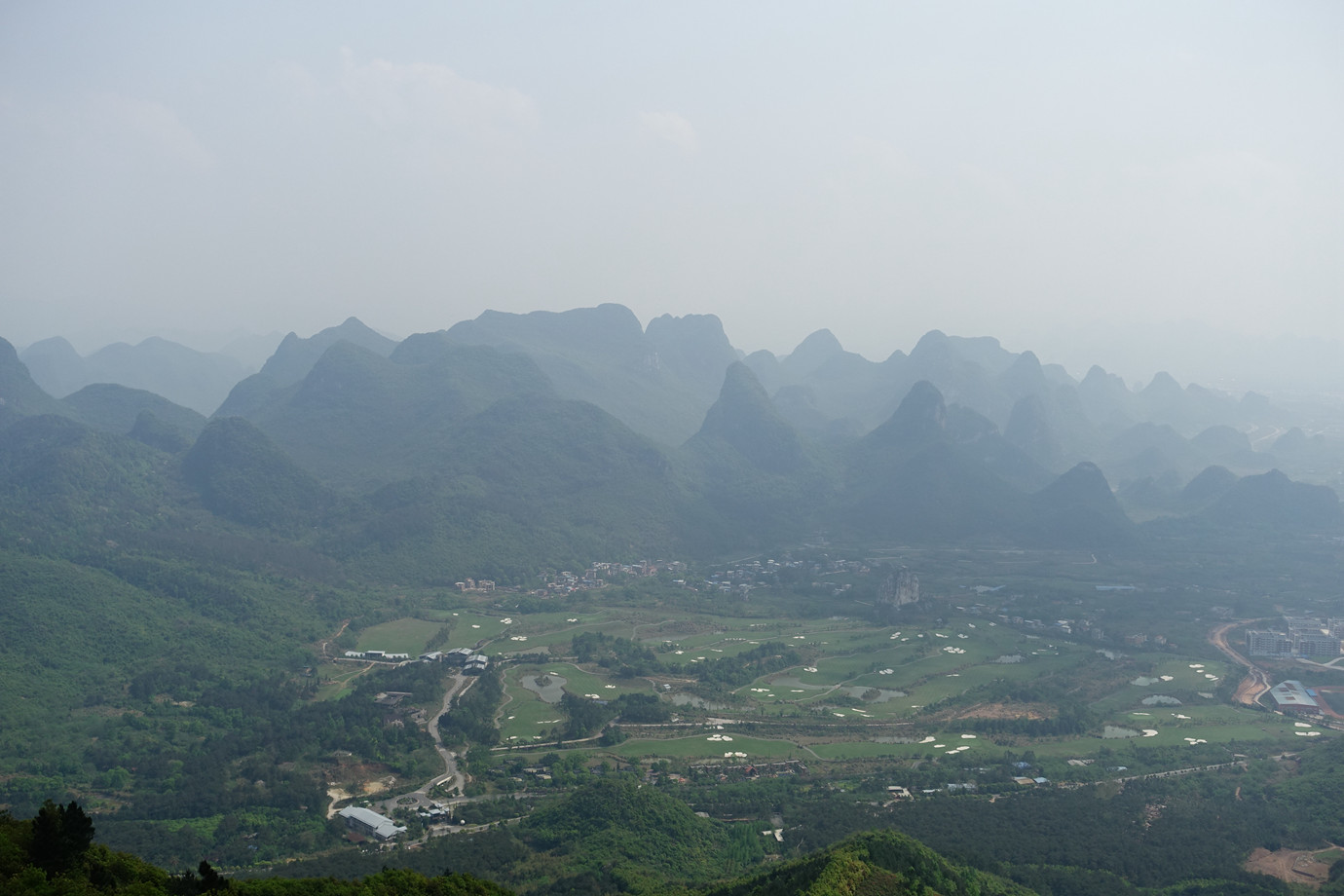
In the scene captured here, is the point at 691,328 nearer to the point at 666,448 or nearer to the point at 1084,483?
the point at 666,448

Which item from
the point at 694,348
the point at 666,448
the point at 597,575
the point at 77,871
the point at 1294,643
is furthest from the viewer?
the point at 694,348

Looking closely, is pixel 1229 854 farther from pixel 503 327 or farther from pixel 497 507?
pixel 503 327

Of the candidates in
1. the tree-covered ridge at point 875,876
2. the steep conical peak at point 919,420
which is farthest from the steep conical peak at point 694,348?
the tree-covered ridge at point 875,876

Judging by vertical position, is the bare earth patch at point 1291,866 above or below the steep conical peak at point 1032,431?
below

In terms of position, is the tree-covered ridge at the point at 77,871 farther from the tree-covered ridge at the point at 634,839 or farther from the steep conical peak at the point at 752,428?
the steep conical peak at the point at 752,428

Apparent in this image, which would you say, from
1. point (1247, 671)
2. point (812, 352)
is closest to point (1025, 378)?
point (812, 352)

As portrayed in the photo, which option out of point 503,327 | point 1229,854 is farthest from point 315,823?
point 503,327
